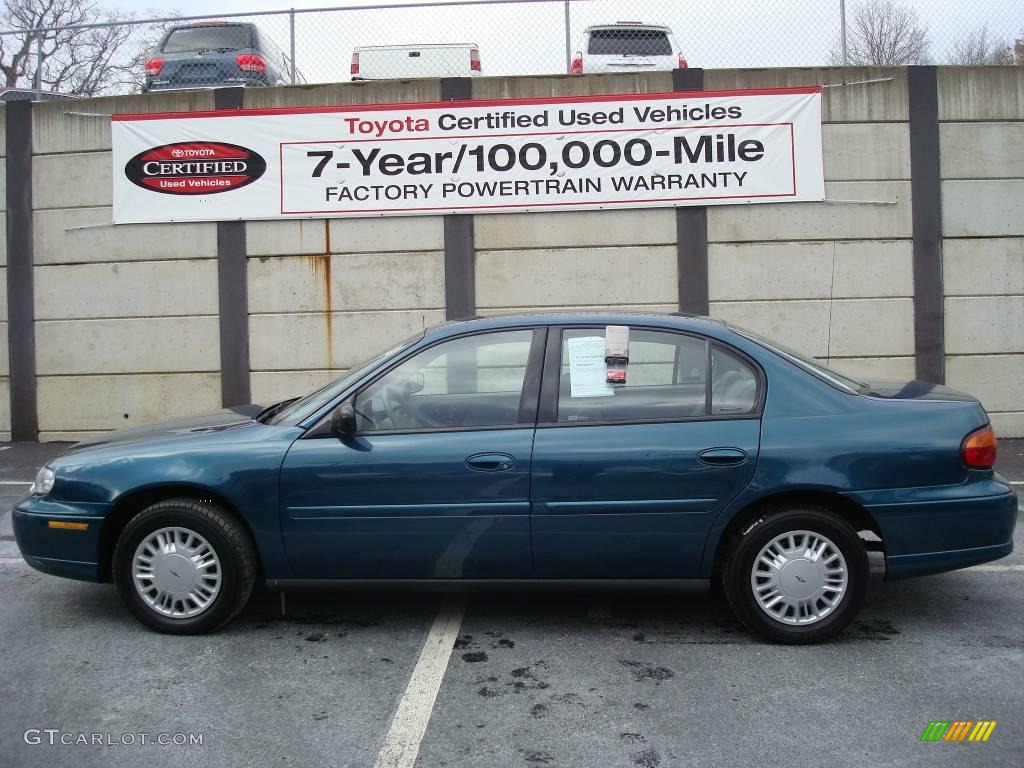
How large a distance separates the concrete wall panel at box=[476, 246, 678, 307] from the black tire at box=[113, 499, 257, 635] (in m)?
6.33

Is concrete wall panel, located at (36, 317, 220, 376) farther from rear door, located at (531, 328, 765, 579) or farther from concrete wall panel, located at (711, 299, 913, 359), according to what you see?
rear door, located at (531, 328, 765, 579)

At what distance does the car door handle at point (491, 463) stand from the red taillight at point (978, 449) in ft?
6.55

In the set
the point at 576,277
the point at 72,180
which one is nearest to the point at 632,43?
the point at 576,277

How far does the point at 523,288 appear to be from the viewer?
1037 cm

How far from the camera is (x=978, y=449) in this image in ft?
13.7

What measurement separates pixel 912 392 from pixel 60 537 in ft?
13.4

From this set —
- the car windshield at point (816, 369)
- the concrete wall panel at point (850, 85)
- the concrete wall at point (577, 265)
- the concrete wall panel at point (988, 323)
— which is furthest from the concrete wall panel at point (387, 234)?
the car windshield at point (816, 369)

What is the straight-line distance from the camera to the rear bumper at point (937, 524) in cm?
415

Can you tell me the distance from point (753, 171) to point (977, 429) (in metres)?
6.48

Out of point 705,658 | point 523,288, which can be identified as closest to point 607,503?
point 705,658

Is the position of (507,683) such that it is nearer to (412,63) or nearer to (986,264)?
(986,264)

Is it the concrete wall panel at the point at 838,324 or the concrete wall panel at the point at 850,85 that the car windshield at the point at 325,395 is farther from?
the concrete wall panel at the point at 850,85

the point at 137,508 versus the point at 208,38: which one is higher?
the point at 208,38

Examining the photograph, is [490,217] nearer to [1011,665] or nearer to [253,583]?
[253,583]
